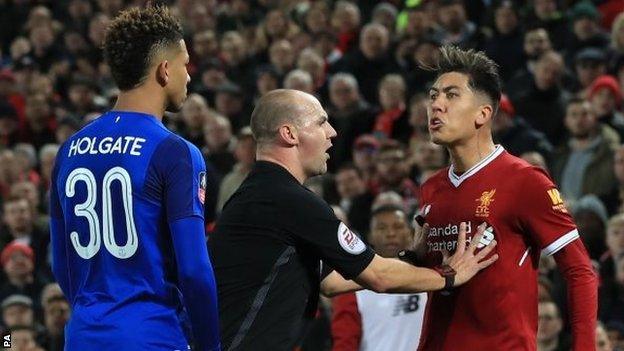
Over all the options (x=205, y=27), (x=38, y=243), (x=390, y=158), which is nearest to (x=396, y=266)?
(x=390, y=158)

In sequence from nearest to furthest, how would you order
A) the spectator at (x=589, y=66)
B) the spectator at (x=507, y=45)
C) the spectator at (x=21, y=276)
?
the spectator at (x=21, y=276) → the spectator at (x=589, y=66) → the spectator at (x=507, y=45)

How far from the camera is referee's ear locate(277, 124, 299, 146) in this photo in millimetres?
4914

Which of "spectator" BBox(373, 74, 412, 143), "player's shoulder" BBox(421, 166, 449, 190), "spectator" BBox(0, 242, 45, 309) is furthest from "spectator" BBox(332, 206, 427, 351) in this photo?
"spectator" BBox(373, 74, 412, 143)

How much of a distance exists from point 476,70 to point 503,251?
2.57ft

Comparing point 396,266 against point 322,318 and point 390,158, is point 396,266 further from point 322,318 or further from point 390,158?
point 390,158

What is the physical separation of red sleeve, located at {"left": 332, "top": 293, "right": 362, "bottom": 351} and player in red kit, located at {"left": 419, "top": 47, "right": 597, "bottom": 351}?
230cm

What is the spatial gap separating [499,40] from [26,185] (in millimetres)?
4976

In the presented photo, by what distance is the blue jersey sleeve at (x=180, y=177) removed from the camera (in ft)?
14.3

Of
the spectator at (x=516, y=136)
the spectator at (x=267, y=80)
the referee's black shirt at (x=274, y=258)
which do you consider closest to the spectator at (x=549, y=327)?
the spectator at (x=516, y=136)

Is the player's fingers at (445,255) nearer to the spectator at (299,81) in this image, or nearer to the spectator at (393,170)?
the spectator at (393,170)

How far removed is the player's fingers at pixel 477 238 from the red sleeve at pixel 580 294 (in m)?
0.30

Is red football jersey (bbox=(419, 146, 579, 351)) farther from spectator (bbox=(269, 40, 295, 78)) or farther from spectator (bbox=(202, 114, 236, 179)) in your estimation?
spectator (bbox=(269, 40, 295, 78))

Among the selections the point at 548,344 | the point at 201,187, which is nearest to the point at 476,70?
the point at 201,187

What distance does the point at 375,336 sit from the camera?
7.70 meters
